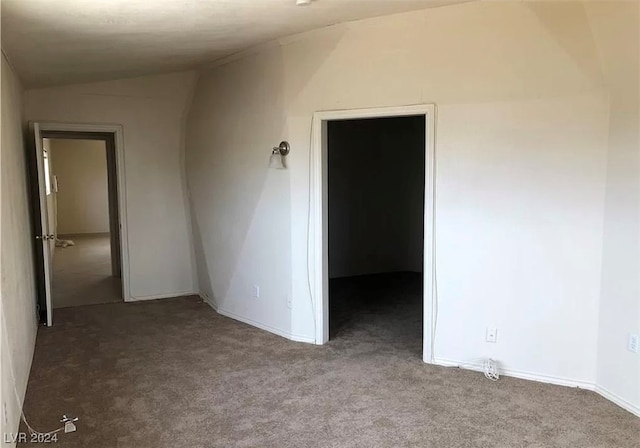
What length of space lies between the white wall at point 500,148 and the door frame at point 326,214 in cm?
6

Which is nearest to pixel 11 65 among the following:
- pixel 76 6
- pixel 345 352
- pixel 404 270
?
pixel 76 6

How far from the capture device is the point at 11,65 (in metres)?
3.62

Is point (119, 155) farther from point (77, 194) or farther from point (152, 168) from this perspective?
point (77, 194)

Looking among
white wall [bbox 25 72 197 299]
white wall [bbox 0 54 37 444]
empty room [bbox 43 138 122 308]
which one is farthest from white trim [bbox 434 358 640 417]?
empty room [bbox 43 138 122 308]

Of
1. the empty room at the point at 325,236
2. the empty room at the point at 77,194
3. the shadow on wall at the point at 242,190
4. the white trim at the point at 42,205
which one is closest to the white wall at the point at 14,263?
the empty room at the point at 325,236

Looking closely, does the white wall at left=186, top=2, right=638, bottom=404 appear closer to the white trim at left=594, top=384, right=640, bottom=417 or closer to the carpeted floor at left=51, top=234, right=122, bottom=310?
the white trim at left=594, top=384, right=640, bottom=417

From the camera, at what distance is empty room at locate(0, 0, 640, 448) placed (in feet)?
9.25

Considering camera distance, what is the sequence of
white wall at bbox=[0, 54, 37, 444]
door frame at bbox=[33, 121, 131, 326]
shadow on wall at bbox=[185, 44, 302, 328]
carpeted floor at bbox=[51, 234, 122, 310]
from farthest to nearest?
carpeted floor at bbox=[51, 234, 122, 310]
door frame at bbox=[33, 121, 131, 326]
shadow on wall at bbox=[185, 44, 302, 328]
white wall at bbox=[0, 54, 37, 444]

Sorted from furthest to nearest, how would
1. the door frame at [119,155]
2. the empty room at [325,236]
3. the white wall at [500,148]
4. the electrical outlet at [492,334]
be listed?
the door frame at [119,155], the electrical outlet at [492,334], the white wall at [500,148], the empty room at [325,236]

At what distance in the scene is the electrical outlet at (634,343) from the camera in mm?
2893

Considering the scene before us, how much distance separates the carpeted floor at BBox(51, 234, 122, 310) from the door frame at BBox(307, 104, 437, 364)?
2768 millimetres

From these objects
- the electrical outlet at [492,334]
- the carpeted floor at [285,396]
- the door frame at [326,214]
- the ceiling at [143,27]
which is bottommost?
the carpeted floor at [285,396]

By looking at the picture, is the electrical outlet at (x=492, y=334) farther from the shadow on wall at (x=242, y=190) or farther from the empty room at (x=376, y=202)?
the empty room at (x=376, y=202)

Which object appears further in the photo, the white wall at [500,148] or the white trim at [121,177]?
the white trim at [121,177]
